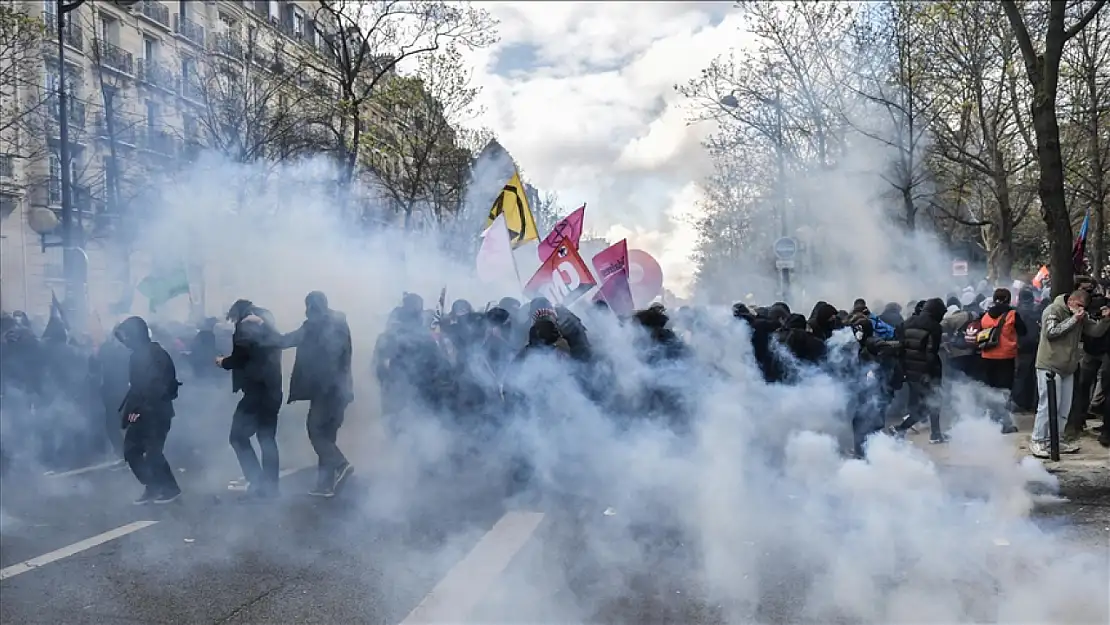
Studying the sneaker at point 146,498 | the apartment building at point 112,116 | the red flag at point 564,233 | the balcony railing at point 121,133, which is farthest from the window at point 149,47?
the sneaker at point 146,498

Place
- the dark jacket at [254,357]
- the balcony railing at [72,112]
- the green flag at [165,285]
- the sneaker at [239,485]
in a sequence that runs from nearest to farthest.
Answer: the dark jacket at [254,357], the sneaker at [239,485], the green flag at [165,285], the balcony railing at [72,112]

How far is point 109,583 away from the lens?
4.96 m

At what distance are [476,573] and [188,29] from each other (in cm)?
2434

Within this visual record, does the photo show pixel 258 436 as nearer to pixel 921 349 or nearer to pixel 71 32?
pixel 921 349

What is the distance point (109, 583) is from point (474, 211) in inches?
876

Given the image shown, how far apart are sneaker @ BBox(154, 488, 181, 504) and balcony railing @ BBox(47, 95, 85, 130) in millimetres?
15958

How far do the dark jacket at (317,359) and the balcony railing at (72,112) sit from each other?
51.8 feet

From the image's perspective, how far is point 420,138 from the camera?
77.7 feet

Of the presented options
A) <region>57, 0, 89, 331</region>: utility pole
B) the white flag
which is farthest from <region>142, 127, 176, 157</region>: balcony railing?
the white flag

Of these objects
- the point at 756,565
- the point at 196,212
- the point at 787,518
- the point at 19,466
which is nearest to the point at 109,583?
the point at 756,565

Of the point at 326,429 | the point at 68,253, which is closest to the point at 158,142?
the point at 68,253

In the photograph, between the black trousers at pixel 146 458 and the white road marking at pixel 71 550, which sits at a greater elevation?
the black trousers at pixel 146 458

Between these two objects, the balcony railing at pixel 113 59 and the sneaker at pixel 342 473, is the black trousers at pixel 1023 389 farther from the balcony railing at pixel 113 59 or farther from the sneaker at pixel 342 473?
the balcony railing at pixel 113 59

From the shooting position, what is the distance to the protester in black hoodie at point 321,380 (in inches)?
286
